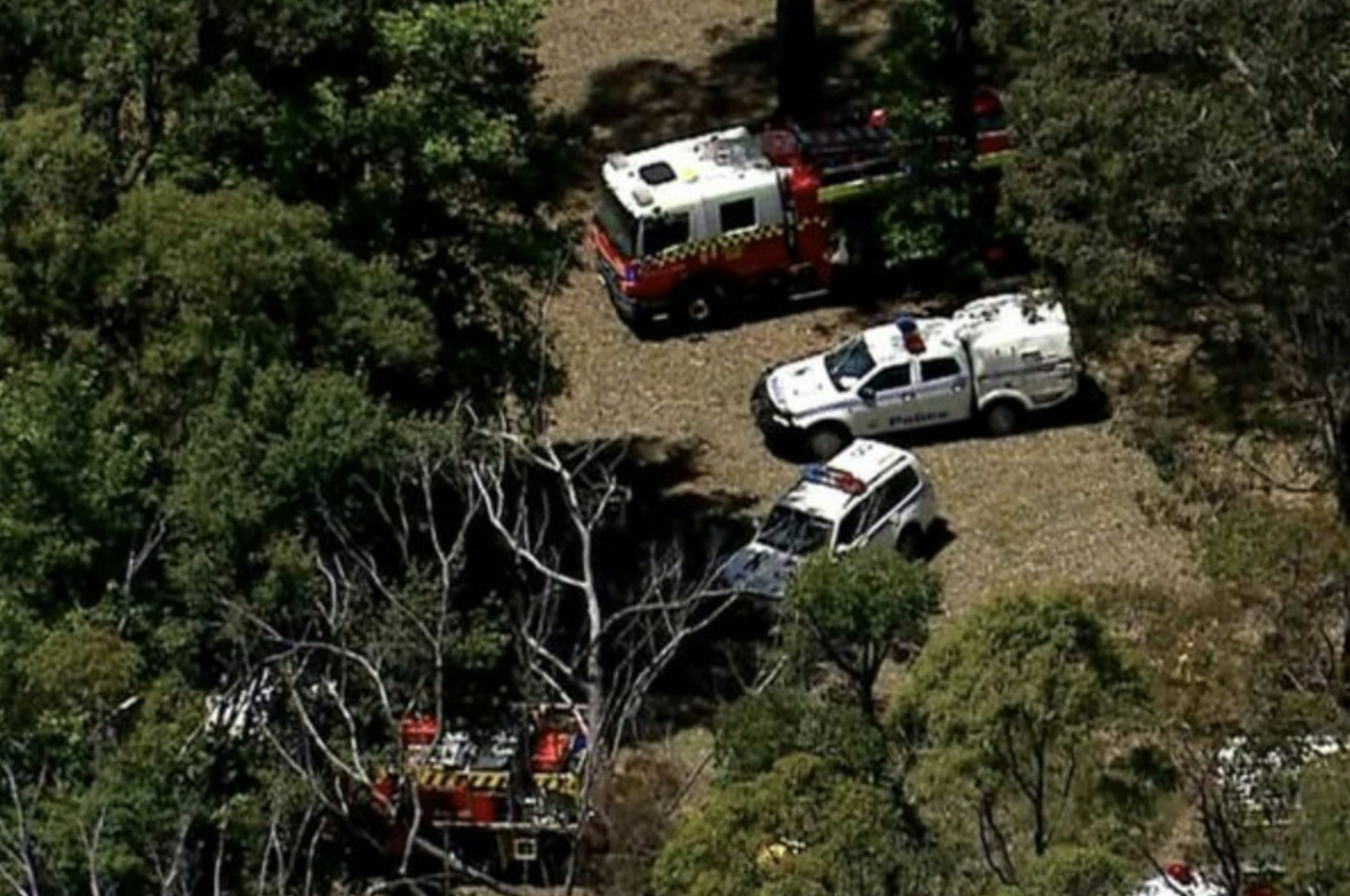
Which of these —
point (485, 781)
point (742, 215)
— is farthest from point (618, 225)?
point (485, 781)

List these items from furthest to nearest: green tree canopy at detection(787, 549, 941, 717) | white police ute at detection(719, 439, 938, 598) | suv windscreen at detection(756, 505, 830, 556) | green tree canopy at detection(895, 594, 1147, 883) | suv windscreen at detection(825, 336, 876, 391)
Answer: suv windscreen at detection(825, 336, 876, 391), suv windscreen at detection(756, 505, 830, 556), white police ute at detection(719, 439, 938, 598), green tree canopy at detection(787, 549, 941, 717), green tree canopy at detection(895, 594, 1147, 883)

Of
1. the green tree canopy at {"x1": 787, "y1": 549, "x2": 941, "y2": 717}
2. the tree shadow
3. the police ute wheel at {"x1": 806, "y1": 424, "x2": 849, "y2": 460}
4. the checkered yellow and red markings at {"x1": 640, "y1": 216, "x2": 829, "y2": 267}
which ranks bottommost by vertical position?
the tree shadow

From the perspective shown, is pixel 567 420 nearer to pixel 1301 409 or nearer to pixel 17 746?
pixel 1301 409

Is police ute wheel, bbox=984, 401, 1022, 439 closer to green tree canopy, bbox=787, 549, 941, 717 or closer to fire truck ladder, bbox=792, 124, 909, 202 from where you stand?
fire truck ladder, bbox=792, 124, 909, 202

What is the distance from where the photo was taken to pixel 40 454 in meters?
30.2

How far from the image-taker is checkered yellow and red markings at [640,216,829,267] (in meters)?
42.6

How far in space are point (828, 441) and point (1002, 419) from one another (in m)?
2.33

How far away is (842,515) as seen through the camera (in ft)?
123

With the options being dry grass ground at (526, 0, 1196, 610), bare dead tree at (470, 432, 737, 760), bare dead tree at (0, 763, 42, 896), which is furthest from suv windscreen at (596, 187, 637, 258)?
bare dead tree at (0, 763, 42, 896)

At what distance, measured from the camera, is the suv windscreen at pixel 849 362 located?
40156 millimetres

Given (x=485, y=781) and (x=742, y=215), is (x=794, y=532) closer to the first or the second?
(x=485, y=781)

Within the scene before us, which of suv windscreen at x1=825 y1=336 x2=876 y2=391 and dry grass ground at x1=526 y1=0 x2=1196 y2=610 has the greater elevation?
suv windscreen at x1=825 y1=336 x2=876 y2=391

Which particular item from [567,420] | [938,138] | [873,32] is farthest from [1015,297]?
[873,32]

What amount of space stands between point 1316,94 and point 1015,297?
10619 mm
